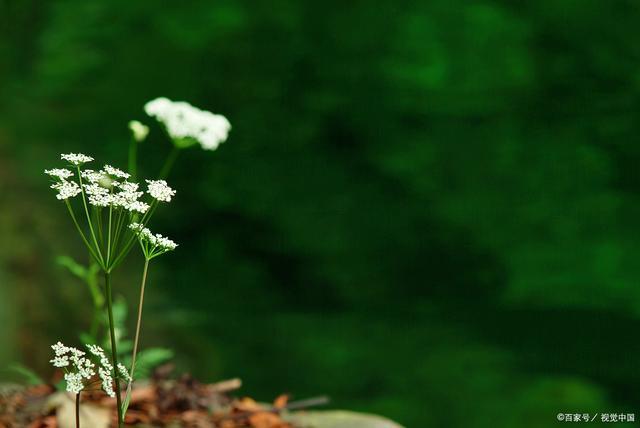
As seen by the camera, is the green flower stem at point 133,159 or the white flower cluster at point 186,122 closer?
the white flower cluster at point 186,122

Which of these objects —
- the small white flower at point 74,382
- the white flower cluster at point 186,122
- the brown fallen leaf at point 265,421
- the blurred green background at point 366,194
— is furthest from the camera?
the blurred green background at point 366,194

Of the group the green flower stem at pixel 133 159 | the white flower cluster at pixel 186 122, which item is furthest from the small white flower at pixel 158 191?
the green flower stem at pixel 133 159

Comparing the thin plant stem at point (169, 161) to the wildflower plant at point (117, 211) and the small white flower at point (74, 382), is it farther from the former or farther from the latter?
the small white flower at point (74, 382)

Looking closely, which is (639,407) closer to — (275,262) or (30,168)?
(275,262)

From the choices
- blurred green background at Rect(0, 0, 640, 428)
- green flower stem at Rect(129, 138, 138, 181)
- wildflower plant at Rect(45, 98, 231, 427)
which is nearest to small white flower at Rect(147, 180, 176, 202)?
wildflower plant at Rect(45, 98, 231, 427)

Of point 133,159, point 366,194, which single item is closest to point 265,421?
point 366,194
